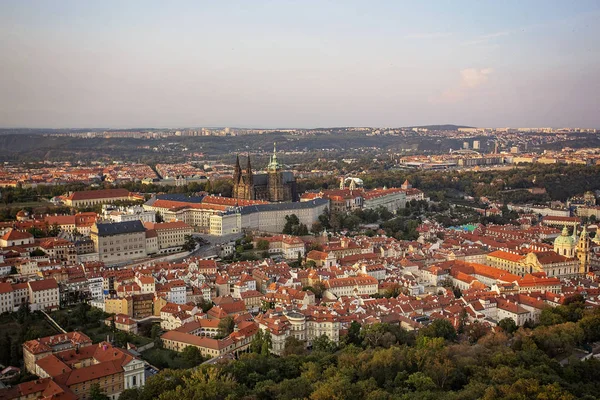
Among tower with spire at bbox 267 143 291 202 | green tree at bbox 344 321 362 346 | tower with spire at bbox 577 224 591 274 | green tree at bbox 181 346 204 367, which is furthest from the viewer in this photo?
tower with spire at bbox 267 143 291 202

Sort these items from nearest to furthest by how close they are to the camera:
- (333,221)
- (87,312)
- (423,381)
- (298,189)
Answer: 1. (423,381)
2. (87,312)
3. (333,221)
4. (298,189)

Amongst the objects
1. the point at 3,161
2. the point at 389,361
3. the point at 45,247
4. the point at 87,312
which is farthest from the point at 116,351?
the point at 3,161

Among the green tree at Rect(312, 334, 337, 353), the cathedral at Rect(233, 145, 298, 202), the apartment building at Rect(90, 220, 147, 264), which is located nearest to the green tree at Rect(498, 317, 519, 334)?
the green tree at Rect(312, 334, 337, 353)

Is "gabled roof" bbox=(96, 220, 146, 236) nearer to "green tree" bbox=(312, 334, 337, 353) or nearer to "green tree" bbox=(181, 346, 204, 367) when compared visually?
"green tree" bbox=(181, 346, 204, 367)

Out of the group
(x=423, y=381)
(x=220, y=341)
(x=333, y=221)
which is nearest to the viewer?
(x=423, y=381)

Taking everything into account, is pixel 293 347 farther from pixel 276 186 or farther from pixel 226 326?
pixel 276 186

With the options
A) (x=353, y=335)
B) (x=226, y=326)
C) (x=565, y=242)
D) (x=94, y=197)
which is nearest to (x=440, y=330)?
(x=353, y=335)

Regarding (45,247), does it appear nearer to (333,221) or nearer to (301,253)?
(301,253)

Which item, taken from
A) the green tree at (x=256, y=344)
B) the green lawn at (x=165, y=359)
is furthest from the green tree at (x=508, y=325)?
the green lawn at (x=165, y=359)
